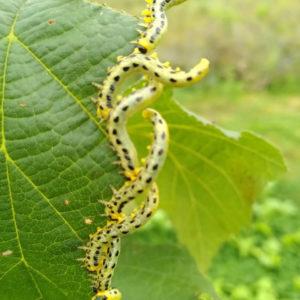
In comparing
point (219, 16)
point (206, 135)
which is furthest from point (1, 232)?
point (219, 16)

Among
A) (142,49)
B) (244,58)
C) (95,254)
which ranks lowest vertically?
(244,58)

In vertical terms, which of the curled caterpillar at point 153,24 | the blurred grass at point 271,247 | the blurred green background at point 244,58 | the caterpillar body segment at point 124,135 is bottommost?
the blurred green background at point 244,58

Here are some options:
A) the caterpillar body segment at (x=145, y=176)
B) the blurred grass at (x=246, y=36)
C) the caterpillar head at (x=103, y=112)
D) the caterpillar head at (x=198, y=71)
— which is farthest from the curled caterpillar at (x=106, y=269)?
the blurred grass at (x=246, y=36)

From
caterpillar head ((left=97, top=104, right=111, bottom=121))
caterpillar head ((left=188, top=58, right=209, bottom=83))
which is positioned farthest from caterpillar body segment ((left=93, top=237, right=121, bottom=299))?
caterpillar head ((left=188, top=58, right=209, bottom=83))

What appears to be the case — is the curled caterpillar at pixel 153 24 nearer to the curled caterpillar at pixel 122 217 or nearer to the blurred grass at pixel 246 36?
the curled caterpillar at pixel 122 217

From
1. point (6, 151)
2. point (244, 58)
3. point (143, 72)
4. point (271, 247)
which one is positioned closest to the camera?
point (6, 151)

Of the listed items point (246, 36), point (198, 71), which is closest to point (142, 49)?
point (198, 71)

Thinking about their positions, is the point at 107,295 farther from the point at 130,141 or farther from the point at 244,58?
the point at 244,58
